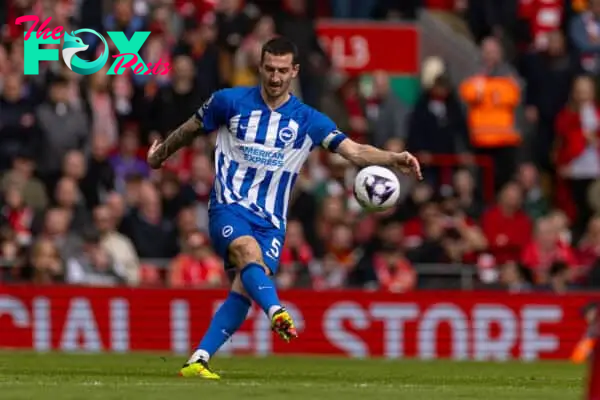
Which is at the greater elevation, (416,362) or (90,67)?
(90,67)

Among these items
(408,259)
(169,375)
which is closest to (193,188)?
(408,259)

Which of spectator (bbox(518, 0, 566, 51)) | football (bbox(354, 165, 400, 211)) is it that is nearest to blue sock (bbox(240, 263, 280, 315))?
football (bbox(354, 165, 400, 211))

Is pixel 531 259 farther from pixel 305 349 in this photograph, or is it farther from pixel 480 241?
pixel 305 349

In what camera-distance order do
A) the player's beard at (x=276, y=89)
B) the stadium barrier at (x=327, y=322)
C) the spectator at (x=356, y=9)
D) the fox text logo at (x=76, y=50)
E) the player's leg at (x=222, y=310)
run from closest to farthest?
1. the player's leg at (x=222, y=310)
2. the player's beard at (x=276, y=89)
3. the stadium barrier at (x=327, y=322)
4. the fox text logo at (x=76, y=50)
5. the spectator at (x=356, y=9)

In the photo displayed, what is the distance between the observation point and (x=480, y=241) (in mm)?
21141

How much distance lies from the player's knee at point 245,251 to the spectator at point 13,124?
314 inches

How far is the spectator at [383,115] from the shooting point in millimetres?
22750

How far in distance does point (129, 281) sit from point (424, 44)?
253 inches

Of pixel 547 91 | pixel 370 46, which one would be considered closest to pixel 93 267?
pixel 370 46

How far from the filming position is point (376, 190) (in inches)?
511

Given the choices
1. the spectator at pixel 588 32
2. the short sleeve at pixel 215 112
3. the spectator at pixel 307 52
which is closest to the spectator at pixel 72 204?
the spectator at pixel 307 52

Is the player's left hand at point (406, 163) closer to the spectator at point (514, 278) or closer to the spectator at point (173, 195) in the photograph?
the spectator at point (514, 278)

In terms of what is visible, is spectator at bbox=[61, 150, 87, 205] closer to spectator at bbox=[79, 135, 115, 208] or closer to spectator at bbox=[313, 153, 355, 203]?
spectator at bbox=[79, 135, 115, 208]

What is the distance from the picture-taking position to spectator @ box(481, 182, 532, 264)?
2144cm
